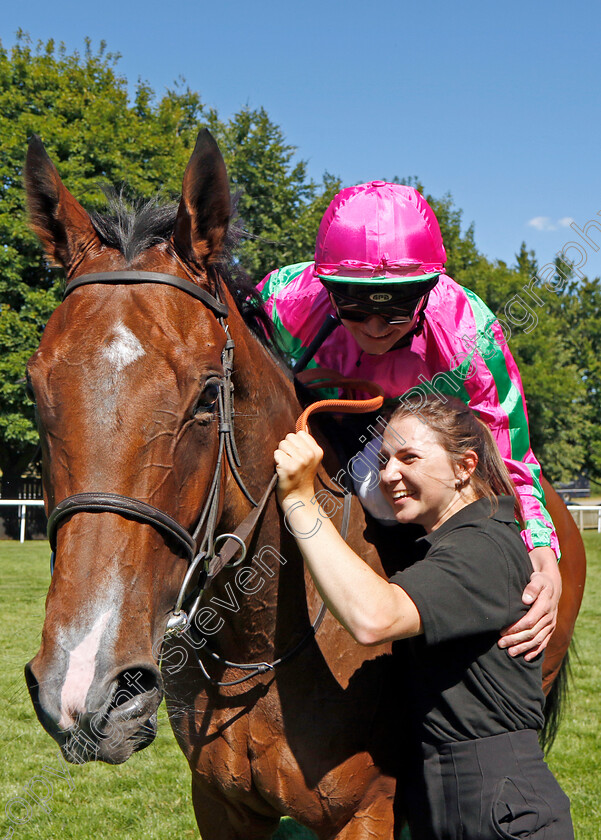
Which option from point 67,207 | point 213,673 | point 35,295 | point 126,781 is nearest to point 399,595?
point 213,673

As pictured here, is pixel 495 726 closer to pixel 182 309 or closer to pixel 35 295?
pixel 182 309

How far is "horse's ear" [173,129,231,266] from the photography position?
1987 mm

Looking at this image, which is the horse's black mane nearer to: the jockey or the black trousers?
the jockey

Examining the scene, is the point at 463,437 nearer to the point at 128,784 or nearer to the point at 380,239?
the point at 380,239

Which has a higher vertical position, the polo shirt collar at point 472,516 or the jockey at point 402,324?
the jockey at point 402,324

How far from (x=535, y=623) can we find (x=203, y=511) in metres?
1.00

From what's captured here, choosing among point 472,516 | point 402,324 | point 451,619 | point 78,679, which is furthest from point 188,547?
point 402,324

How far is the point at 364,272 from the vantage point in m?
2.42

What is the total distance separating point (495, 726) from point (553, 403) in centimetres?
2921

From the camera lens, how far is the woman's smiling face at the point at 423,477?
219 centimetres

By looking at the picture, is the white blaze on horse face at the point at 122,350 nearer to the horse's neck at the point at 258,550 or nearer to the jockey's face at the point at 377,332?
the horse's neck at the point at 258,550

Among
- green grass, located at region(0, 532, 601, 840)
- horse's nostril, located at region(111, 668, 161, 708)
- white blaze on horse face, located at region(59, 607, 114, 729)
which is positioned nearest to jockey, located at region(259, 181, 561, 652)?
horse's nostril, located at region(111, 668, 161, 708)

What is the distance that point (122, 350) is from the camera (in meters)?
1.70

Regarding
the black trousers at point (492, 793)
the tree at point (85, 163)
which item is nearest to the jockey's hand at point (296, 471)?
the black trousers at point (492, 793)
